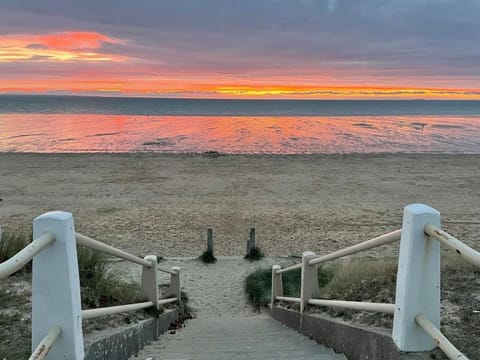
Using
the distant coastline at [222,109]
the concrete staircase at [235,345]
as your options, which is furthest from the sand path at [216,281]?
the distant coastline at [222,109]

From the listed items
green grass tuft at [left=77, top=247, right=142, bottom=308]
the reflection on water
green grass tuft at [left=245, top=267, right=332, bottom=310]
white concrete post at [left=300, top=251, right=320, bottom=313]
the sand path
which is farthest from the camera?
the reflection on water

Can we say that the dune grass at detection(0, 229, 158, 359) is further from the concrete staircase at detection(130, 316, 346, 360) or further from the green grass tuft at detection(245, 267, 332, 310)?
the green grass tuft at detection(245, 267, 332, 310)

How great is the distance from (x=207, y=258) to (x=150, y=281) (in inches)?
245

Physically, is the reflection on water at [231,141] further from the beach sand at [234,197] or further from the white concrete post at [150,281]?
the white concrete post at [150,281]

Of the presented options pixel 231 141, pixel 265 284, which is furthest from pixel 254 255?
pixel 231 141

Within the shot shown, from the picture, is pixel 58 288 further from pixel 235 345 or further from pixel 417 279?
pixel 235 345

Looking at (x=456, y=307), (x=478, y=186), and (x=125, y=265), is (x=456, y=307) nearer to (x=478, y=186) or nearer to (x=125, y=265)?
(x=125, y=265)

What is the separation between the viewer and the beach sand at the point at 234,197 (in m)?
13.8

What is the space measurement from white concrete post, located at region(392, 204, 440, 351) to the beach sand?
9.61m

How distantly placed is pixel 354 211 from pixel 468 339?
552 inches

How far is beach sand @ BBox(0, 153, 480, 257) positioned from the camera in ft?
45.1

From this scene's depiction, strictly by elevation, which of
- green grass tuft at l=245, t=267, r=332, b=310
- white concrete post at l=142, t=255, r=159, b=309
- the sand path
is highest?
white concrete post at l=142, t=255, r=159, b=309

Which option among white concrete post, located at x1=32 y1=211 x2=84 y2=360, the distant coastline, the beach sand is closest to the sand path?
the beach sand

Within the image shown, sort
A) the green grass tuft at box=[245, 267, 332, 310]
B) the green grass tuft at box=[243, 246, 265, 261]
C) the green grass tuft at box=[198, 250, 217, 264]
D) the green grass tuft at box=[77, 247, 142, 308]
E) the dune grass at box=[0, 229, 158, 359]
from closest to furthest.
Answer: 1. the dune grass at box=[0, 229, 158, 359]
2. the green grass tuft at box=[77, 247, 142, 308]
3. the green grass tuft at box=[245, 267, 332, 310]
4. the green grass tuft at box=[198, 250, 217, 264]
5. the green grass tuft at box=[243, 246, 265, 261]
